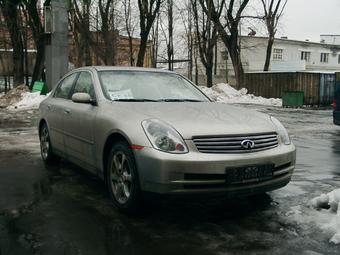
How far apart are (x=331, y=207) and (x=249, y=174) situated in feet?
3.47

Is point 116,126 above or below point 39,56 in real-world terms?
below

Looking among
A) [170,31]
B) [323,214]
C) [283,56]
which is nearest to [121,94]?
[323,214]

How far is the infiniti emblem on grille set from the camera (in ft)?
13.8

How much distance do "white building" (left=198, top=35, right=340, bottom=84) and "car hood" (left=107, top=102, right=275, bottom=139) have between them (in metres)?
38.2

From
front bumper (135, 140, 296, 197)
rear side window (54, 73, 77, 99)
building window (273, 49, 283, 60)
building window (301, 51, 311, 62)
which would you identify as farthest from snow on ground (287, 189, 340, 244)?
building window (301, 51, 311, 62)

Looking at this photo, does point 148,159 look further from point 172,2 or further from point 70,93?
point 172,2

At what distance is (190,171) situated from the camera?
399 centimetres

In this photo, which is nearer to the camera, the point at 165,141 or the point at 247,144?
the point at 165,141

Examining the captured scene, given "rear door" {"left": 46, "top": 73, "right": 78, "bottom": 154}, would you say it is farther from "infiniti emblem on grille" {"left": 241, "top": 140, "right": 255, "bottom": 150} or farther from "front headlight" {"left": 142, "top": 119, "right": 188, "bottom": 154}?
"infiniti emblem on grille" {"left": 241, "top": 140, "right": 255, "bottom": 150}

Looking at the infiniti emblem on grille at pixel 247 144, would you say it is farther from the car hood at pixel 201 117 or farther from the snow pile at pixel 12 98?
the snow pile at pixel 12 98

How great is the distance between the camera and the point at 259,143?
4348 millimetres

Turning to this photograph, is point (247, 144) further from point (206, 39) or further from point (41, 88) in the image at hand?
point (206, 39)

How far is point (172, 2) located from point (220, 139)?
3253 centimetres

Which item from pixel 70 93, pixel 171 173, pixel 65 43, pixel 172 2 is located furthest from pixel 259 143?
pixel 172 2
